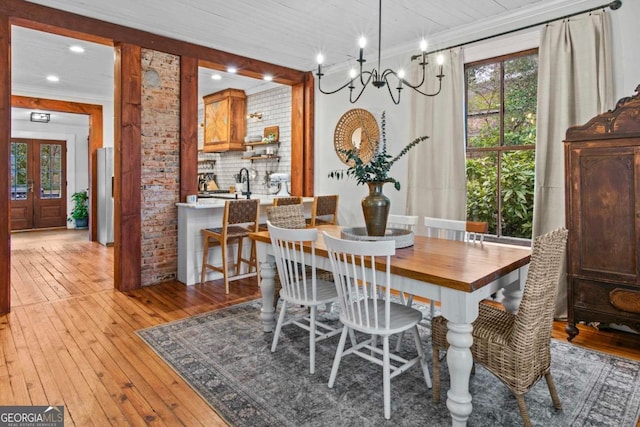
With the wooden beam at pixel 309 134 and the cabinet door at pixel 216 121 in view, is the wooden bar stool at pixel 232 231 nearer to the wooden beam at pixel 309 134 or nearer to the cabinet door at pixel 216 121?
the wooden beam at pixel 309 134

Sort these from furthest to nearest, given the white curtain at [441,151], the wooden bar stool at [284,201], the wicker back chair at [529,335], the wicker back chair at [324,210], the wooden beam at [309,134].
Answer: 1. the wooden beam at [309,134]
2. the wicker back chair at [324,210]
3. the wooden bar stool at [284,201]
4. the white curtain at [441,151]
5. the wicker back chair at [529,335]

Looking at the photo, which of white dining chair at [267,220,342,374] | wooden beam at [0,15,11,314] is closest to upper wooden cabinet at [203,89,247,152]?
wooden beam at [0,15,11,314]

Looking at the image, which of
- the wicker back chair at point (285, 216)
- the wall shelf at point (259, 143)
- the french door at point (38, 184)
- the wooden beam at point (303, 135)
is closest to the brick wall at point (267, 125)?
the wall shelf at point (259, 143)

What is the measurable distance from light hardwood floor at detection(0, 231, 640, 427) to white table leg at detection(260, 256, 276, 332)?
0.80m

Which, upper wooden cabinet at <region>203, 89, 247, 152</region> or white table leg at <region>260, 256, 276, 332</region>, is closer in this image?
white table leg at <region>260, 256, 276, 332</region>

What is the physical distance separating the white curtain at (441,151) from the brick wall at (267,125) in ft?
7.93

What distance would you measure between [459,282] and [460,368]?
424 millimetres

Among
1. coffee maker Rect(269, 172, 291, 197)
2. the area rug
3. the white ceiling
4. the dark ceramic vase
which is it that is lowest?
the area rug

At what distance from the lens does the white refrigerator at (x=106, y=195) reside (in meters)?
6.91

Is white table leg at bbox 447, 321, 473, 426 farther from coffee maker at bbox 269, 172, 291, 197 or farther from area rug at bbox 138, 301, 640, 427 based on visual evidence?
coffee maker at bbox 269, 172, 291, 197

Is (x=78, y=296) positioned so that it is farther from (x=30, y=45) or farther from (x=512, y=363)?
(x=512, y=363)

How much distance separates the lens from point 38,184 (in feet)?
29.5

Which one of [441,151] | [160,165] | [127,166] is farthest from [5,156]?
[441,151]

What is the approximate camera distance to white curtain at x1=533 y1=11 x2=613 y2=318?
312cm
